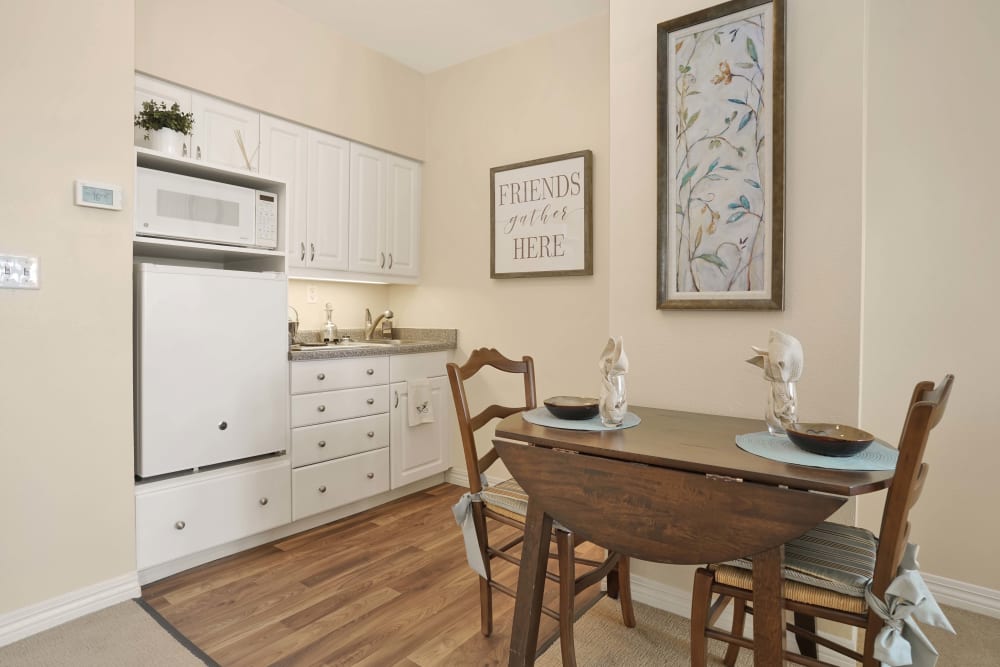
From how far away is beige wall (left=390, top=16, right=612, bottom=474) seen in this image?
3148mm

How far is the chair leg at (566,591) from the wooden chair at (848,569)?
349 millimetres

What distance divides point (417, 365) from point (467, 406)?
4.76 ft

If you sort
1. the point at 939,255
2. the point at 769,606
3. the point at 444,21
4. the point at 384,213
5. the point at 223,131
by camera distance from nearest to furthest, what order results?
the point at 769,606, the point at 939,255, the point at 223,131, the point at 444,21, the point at 384,213

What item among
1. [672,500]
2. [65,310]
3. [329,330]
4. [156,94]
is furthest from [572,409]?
[156,94]

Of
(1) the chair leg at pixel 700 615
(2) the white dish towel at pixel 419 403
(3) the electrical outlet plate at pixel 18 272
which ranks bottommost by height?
(1) the chair leg at pixel 700 615

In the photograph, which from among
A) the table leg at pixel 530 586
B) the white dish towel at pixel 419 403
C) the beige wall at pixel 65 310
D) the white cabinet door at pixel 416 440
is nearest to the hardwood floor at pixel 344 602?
the table leg at pixel 530 586

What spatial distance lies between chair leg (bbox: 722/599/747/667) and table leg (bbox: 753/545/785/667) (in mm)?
228

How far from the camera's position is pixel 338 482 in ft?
9.65

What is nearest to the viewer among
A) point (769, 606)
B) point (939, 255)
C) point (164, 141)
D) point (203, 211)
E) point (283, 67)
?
point (769, 606)

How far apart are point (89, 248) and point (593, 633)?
7.80 feet

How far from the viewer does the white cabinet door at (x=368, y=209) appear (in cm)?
350

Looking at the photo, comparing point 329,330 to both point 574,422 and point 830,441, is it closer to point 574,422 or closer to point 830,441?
point 574,422

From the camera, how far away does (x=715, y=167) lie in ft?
6.61

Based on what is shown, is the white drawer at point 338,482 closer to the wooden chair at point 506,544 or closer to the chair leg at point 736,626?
the wooden chair at point 506,544
